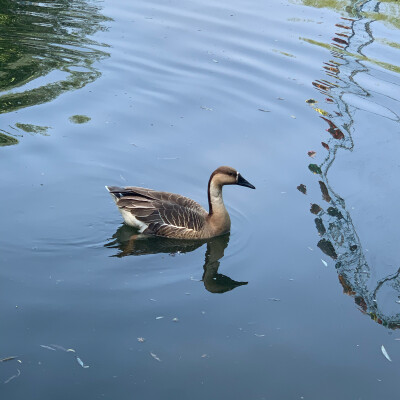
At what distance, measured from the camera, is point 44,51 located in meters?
15.3

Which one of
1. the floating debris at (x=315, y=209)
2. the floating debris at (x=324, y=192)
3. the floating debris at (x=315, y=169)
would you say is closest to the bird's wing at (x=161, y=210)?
the floating debris at (x=315, y=209)

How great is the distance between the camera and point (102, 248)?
9594 millimetres

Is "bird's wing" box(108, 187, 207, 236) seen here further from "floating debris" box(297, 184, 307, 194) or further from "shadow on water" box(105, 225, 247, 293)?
"floating debris" box(297, 184, 307, 194)

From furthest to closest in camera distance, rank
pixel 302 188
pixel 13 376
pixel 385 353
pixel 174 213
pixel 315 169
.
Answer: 1. pixel 315 169
2. pixel 302 188
3. pixel 174 213
4. pixel 385 353
5. pixel 13 376

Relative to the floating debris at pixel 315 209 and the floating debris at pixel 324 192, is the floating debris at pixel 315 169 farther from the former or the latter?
the floating debris at pixel 315 209

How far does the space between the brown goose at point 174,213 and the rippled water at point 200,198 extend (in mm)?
215

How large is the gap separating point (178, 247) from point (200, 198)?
1247 mm

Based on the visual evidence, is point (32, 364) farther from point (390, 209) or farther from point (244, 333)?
point (390, 209)

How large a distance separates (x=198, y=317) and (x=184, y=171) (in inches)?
141

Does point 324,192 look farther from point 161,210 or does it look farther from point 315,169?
point 161,210

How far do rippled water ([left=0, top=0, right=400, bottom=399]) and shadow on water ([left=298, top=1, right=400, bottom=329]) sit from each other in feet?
0.10

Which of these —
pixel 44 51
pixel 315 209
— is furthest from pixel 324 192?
pixel 44 51

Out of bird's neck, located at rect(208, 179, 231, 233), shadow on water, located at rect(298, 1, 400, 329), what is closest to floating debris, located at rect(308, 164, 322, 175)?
shadow on water, located at rect(298, 1, 400, 329)

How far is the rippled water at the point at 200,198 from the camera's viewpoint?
25.0ft
